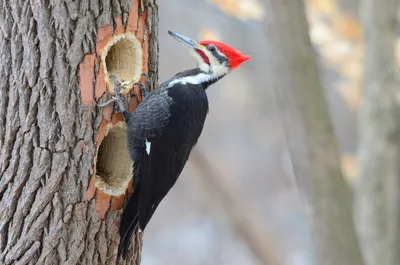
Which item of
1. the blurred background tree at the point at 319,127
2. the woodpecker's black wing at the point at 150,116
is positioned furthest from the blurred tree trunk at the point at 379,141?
the woodpecker's black wing at the point at 150,116

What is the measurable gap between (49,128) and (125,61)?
49cm

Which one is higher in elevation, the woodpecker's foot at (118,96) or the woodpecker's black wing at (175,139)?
the woodpecker's foot at (118,96)

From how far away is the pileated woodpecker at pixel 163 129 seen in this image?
2.30 meters

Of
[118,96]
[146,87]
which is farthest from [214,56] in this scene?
[118,96]

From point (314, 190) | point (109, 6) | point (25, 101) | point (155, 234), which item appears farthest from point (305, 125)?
point (155, 234)

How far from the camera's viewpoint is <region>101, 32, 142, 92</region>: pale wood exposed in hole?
2.37m

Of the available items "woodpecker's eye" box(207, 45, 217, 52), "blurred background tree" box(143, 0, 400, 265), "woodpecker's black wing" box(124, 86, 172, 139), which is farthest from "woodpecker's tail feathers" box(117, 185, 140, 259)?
"blurred background tree" box(143, 0, 400, 265)

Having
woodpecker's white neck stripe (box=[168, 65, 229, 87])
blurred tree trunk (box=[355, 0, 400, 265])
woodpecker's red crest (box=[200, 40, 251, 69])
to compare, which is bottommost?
blurred tree trunk (box=[355, 0, 400, 265])

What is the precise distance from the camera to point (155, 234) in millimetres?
8344

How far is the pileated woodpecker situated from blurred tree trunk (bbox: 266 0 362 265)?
0.53 meters

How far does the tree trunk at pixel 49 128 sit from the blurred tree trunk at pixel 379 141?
1874mm

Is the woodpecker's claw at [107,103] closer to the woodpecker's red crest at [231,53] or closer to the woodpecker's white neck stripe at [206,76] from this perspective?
the woodpecker's white neck stripe at [206,76]

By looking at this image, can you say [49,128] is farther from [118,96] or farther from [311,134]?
[311,134]

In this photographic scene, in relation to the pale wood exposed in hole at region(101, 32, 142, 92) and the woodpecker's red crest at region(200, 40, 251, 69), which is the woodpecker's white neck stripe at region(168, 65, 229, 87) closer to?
the woodpecker's red crest at region(200, 40, 251, 69)
